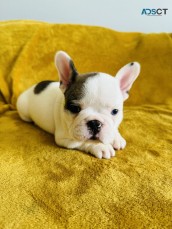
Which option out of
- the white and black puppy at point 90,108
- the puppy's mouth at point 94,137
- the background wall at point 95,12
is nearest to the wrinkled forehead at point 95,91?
the white and black puppy at point 90,108

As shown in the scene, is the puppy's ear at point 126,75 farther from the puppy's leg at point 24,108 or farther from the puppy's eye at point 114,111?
the puppy's leg at point 24,108

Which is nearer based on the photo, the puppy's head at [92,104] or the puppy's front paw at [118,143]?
the puppy's head at [92,104]

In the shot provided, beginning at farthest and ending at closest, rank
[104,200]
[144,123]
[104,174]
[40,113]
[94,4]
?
1. [94,4]
2. [144,123]
3. [40,113]
4. [104,174]
5. [104,200]

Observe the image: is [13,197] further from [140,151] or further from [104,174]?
[140,151]

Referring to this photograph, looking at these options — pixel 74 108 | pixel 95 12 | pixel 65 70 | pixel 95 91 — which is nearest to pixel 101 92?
pixel 95 91

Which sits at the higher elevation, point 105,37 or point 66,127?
point 105,37

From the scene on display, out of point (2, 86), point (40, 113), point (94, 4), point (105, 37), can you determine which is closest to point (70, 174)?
point (40, 113)

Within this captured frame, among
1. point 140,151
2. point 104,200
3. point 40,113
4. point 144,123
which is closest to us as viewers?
point 104,200

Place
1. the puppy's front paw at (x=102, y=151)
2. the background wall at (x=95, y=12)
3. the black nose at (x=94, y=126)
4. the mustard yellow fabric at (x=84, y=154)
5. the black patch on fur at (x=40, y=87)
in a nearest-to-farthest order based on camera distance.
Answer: the mustard yellow fabric at (x=84, y=154)
the black nose at (x=94, y=126)
the puppy's front paw at (x=102, y=151)
the black patch on fur at (x=40, y=87)
the background wall at (x=95, y=12)

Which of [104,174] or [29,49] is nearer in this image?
[104,174]
